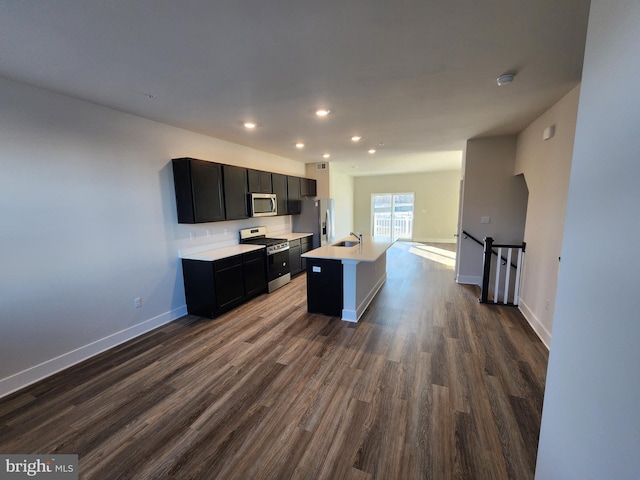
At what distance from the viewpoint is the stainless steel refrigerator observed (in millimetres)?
6211

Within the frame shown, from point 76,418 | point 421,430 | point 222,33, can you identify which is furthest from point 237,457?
point 222,33

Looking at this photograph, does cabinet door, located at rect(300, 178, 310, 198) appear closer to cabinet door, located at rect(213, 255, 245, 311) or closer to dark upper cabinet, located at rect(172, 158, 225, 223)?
dark upper cabinet, located at rect(172, 158, 225, 223)

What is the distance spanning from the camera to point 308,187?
628cm

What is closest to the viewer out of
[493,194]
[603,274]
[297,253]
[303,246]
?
[603,274]

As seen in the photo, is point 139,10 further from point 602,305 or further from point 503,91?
point 503,91

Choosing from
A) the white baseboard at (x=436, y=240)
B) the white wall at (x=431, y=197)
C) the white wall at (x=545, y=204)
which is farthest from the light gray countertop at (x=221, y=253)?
the white baseboard at (x=436, y=240)

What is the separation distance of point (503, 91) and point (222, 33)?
2.50m

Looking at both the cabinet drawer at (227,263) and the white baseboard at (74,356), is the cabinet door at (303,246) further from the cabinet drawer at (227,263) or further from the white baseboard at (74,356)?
the white baseboard at (74,356)

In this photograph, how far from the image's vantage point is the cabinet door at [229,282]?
3.52 metres

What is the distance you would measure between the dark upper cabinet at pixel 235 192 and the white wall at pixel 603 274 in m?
3.78

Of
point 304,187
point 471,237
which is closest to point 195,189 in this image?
point 304,187

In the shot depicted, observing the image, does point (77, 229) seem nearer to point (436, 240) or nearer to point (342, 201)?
point (342, 201)

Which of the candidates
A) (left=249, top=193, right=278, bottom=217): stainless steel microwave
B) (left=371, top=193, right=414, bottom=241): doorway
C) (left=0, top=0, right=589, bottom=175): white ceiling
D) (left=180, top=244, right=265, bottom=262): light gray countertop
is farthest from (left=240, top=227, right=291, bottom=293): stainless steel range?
(left=371, top=193, right=414, bottom=241): doorway

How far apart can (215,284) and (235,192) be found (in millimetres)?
1484
